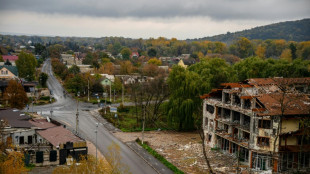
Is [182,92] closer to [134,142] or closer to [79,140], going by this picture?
[134,142]

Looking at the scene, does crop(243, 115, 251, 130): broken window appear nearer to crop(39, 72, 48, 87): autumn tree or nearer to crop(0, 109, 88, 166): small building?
crop(0, 109, 88, 166): small building

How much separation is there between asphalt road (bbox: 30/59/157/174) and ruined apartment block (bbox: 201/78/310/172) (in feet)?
35.2

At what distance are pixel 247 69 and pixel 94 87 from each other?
3707 centimetres

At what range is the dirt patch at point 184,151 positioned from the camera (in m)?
35.1

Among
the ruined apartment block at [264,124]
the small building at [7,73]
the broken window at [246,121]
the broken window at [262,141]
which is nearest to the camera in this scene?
the ruined apartment block at [264,124]

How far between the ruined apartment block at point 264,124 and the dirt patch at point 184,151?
2067 millimetres

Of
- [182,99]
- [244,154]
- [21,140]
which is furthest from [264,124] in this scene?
[21,140]

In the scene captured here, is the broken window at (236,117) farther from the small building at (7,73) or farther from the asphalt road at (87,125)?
the small building at (7,73)

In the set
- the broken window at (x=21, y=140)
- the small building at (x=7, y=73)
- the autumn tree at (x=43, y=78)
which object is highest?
the small building at (x=7, y=73)

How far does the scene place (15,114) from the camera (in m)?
46.3

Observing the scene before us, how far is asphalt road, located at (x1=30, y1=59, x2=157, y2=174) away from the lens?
1425 inches

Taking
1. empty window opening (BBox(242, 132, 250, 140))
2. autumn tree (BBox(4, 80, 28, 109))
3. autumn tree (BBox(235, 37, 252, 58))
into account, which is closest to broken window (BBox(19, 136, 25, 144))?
autumn tree (BBox(4, 80, 28, 109))

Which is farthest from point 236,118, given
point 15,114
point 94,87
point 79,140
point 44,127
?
point 94,87

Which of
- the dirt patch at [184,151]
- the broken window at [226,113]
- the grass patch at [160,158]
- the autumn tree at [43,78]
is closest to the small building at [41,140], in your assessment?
the grass patch at [160,158]
